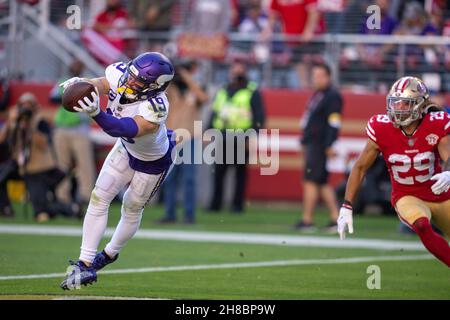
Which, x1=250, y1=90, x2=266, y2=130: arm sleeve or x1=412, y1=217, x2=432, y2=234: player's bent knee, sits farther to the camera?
x1=250, y1=90, x2=266, y2=130: arm sleeve

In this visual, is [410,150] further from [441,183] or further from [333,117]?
[333,117]

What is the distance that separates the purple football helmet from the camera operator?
6632 millimetres

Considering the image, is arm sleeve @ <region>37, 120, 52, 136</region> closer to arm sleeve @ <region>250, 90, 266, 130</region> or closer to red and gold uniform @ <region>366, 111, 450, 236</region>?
arm sleeve @ <region>250, 90, 266, 130</region>

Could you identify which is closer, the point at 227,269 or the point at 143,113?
the point at 143,113

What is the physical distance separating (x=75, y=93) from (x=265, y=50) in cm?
1006

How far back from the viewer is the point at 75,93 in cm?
788

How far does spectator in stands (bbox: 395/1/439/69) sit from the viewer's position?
1719 cm

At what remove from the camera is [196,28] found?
58.4ft

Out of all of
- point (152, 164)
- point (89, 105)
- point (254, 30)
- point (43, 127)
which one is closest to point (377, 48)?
point (254, 30)

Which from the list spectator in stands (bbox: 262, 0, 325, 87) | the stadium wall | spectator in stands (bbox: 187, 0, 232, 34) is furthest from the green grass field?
spectator in stands (bbox: 187, 0, 232, 34)

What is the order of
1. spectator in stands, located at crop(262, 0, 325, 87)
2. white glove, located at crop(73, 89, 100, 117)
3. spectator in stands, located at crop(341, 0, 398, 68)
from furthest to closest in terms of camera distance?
spectator in stands, located at crop(262, 0, 325, 87) → spectator in stands, located at crop(341, 0, 398, 68) → white glove, located at crop(73, 89, 100, 117)

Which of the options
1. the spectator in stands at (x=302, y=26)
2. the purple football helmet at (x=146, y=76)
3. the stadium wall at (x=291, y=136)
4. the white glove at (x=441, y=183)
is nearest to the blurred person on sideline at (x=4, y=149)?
the stadium wall at (x=291, y=136)
